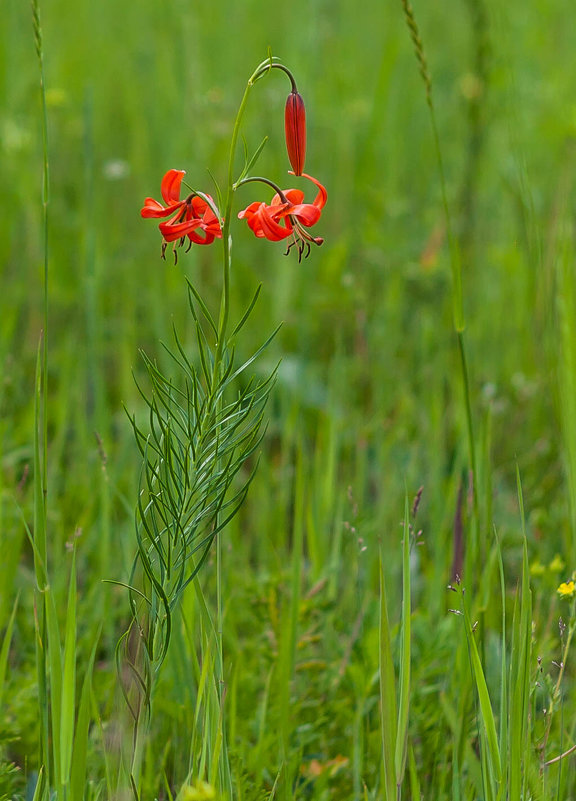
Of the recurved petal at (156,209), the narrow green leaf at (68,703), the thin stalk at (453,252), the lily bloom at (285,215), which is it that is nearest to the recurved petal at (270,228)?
the lily bloom at (285,215)

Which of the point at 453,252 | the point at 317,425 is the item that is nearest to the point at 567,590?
the point at 453,252

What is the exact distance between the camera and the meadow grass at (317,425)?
1166mm

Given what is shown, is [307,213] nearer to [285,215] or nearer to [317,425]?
[285,215]

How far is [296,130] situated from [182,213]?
19cm

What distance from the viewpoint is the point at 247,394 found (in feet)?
3.34

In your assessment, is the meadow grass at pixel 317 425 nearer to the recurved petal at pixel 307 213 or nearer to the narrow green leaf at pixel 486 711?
the narrow green leaf at pixel 486 711

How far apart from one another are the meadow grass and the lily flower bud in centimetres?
22

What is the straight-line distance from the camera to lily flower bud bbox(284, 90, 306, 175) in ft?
3.52

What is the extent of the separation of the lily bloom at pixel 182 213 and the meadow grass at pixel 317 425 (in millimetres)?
128

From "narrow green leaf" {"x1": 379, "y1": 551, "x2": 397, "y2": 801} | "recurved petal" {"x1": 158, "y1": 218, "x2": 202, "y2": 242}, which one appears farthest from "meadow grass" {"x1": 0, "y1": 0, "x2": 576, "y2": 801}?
"recurved petal" {"x1": 158, "y1": 218, "x2": 202, "y2": 242}

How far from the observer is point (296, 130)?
3.53 feet

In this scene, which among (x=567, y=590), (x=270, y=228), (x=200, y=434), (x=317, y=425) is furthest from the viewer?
(x=317, y=425)

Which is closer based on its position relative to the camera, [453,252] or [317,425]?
[453,252]

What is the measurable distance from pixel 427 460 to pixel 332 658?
0.84 m
